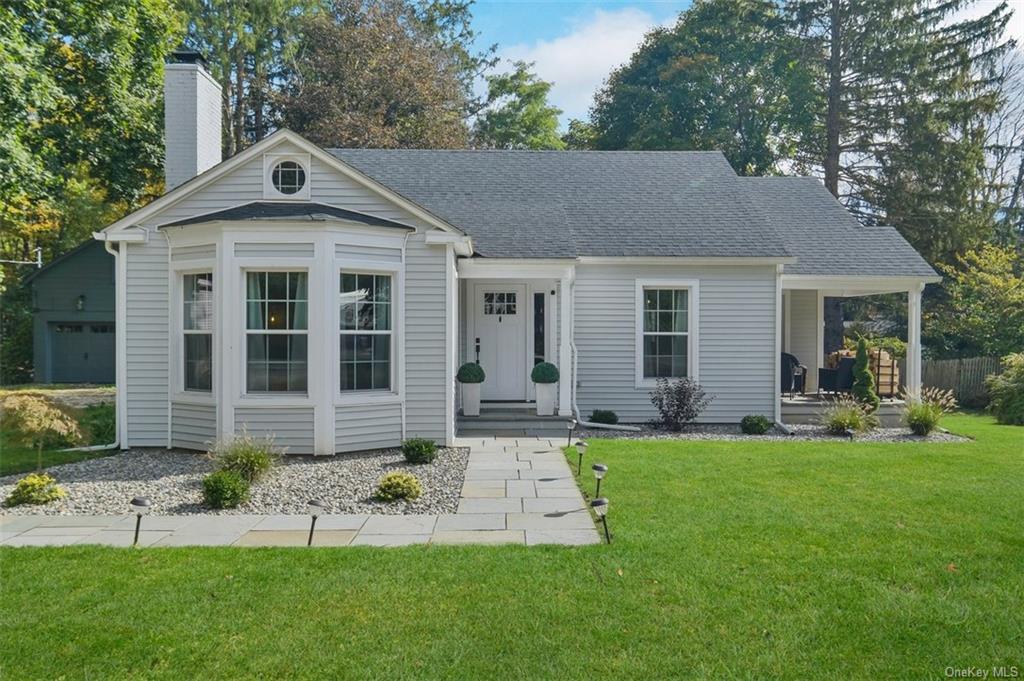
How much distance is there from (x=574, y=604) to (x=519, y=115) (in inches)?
1208

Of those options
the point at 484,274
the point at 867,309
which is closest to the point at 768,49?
the point at 867,309

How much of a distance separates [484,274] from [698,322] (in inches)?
162

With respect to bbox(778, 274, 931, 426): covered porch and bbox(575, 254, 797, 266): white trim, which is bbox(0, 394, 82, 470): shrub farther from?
bbox(778, 274, 931, 426): covered porch

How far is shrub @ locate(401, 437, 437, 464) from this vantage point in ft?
28.5

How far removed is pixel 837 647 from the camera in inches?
146

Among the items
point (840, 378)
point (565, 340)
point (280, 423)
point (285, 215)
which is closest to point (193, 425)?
point (280, 423)

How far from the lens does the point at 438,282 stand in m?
9.80

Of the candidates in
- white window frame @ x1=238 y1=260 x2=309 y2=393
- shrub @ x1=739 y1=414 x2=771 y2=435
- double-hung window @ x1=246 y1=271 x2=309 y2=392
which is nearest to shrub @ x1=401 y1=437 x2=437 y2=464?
white window frame @ x1=238 y1=260 x2=309 y2=393

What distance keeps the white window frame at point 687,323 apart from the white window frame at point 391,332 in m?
4.85

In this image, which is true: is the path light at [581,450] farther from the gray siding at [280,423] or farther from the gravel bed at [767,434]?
the gray siding at [280,423]

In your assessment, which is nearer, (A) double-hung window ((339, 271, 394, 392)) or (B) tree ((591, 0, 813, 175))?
(A) double-hung window ((339, 271, 394, 392))

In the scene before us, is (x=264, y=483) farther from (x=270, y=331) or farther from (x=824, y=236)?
(x=824, y=236)

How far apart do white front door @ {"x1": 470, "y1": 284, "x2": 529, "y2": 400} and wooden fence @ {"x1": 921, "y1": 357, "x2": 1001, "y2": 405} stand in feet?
43.0

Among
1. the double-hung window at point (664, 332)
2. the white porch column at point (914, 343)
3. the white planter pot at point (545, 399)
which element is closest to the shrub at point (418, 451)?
the white planter pot at point (545, 399)
